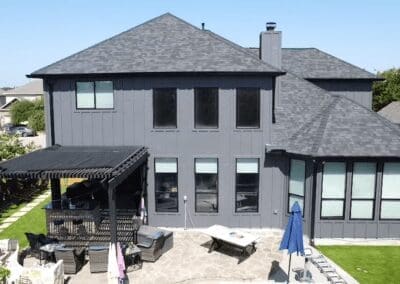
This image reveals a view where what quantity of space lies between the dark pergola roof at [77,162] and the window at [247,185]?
457 cm

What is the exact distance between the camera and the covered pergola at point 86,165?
1223cm

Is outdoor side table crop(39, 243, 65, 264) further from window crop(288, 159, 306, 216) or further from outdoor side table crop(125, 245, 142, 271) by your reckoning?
window crop(288, 159, 306, 216)

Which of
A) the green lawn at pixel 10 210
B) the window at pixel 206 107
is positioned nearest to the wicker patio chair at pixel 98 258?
the window at pixel 206 107

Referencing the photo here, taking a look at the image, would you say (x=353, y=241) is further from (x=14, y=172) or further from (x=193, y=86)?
(x=14, y=172)

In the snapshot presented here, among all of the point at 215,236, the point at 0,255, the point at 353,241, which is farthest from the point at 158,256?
the point at 353,241

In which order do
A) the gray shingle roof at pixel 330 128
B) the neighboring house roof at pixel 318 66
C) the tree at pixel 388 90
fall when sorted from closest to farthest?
the gray shingle roof at pixel 330 128, the neighboring house roof at pixel 318 66, the tree at pixel 388 90

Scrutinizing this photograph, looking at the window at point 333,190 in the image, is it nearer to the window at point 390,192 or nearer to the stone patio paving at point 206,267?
the window at point 390,192

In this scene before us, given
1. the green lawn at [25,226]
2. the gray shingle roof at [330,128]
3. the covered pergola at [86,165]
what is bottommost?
the green lawn at [25,226]

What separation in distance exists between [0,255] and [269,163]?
11705 mm

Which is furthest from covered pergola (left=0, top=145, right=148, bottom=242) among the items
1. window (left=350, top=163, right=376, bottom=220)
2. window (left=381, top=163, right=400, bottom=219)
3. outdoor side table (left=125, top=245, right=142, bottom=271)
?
window (left=381, top=163, right=400, bottom=219)

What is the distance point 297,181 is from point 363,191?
2.83m

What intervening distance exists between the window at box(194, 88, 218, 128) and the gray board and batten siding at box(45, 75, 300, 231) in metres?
0.23

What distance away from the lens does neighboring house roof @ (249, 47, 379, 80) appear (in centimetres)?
2388

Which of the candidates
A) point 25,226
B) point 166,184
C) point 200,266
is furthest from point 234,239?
point 25,226
